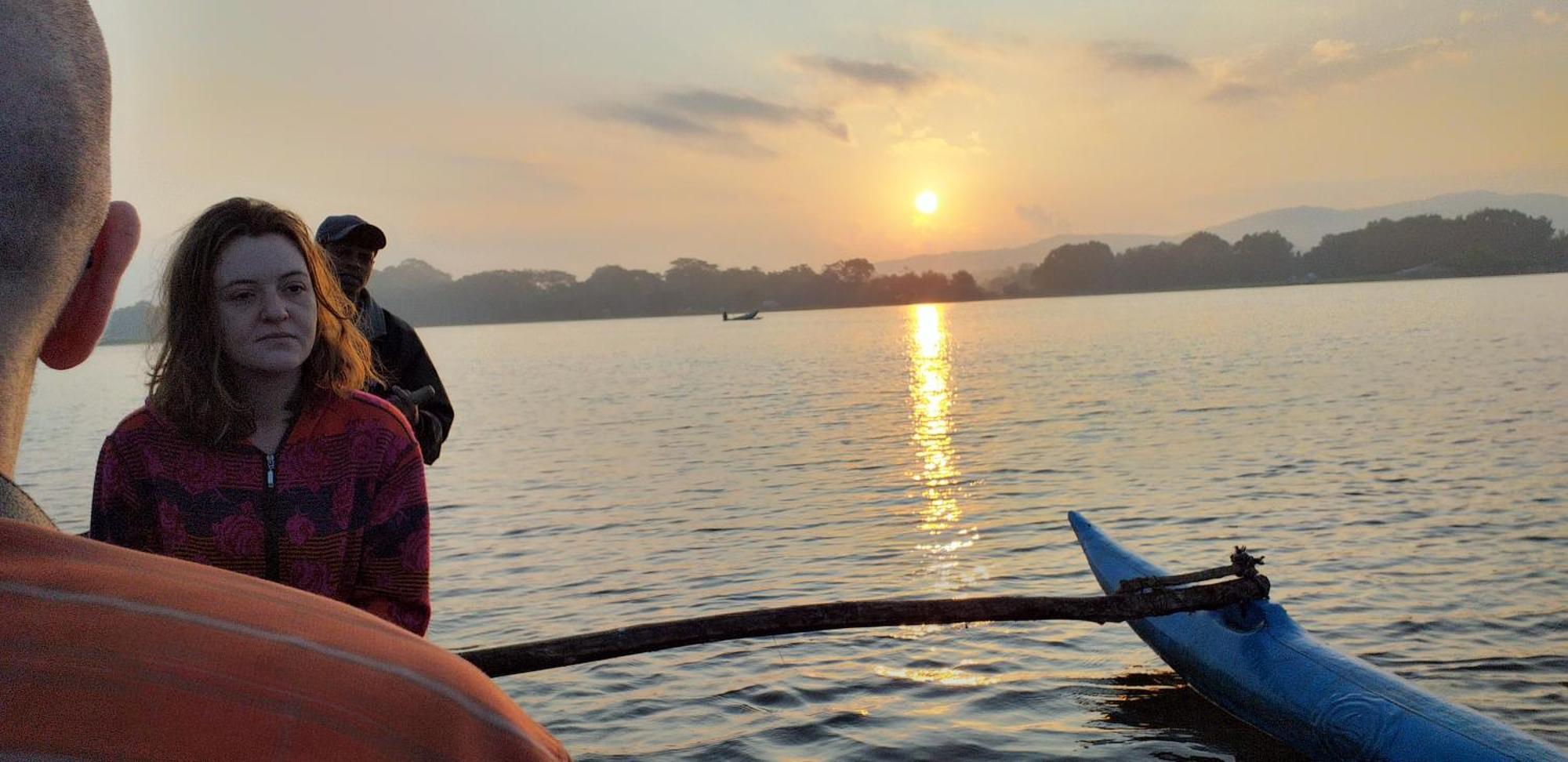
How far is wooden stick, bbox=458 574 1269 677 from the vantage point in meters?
5.48

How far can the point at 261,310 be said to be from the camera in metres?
3.79

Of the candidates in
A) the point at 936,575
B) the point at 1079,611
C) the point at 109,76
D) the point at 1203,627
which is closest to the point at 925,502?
the point at 936,575

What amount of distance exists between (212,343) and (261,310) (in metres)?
0.20

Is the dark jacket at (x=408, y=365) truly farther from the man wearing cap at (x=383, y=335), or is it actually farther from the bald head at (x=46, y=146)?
the bald head at (x=46, y=146)

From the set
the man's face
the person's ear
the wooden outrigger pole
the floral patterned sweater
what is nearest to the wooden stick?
the wooden outrigger pole

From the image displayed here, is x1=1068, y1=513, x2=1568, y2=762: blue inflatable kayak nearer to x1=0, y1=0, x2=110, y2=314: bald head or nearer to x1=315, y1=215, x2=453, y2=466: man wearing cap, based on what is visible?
x1=315, y1=215, x2=453, y2=466: man wearing cap

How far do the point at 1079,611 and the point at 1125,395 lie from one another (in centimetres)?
2998

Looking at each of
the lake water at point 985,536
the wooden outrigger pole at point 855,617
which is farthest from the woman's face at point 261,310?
the lake water at point 985,536

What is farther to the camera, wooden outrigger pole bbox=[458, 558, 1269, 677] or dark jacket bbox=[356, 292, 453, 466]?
dark jacket bbox=[356, 292, 453, 466]

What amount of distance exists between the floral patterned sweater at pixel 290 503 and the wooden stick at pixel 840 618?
1434 mm

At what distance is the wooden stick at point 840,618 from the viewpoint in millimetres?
5480

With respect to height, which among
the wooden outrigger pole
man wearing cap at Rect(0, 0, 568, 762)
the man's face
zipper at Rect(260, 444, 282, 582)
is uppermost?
the man's face

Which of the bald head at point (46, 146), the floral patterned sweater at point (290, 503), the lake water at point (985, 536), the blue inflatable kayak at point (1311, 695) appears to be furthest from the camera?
the lake water at point (985, 536)

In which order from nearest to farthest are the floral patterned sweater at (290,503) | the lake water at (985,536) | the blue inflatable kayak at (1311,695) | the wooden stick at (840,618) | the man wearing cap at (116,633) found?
1. the man wearing cap at (116,633)
2. the floral patterned sweater at (290,503)
3. the wooden stick at (840,618)
4. the blue inflatable kayak at (1311,695)
5. the lake water at (985,536)
